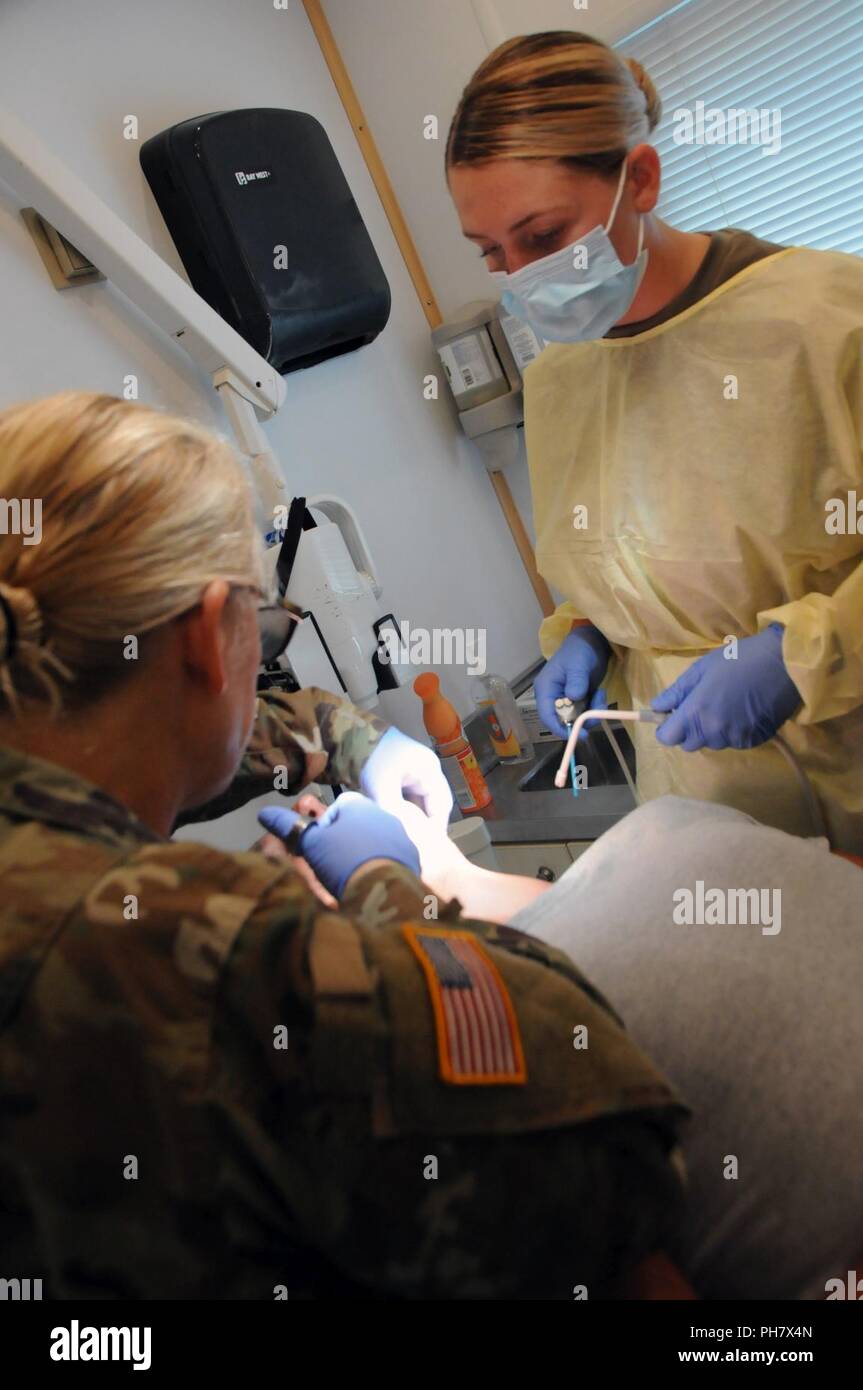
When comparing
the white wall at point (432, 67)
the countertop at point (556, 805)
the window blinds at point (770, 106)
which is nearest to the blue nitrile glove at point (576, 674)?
the countertop at point (556, 805)

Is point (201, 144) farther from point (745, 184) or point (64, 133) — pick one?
point (745, 184)

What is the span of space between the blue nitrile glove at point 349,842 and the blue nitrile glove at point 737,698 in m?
0.43

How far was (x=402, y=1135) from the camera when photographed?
63 cm

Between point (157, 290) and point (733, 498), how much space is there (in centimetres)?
109

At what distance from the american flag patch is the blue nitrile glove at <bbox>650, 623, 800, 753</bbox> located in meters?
0.72

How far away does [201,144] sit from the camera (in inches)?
74.5

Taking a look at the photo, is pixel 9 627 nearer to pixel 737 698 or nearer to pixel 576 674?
pixel 737 698

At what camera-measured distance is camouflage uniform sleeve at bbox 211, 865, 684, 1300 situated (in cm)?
61

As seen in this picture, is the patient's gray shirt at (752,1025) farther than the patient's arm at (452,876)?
No

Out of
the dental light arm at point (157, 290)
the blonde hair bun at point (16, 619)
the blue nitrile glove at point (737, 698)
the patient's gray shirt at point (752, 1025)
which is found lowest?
the patient's gray shirt at point (752, 1025)

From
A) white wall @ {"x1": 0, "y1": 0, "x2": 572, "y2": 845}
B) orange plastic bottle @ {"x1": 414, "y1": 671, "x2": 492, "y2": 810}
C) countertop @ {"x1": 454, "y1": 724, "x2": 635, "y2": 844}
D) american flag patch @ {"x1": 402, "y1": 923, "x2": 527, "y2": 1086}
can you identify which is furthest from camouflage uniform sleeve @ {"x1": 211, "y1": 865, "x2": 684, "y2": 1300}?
orange plastic bottle @ {"x1": 414, "y1": 671, "x2": 492, "y2": 810}

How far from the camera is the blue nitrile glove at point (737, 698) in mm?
1288

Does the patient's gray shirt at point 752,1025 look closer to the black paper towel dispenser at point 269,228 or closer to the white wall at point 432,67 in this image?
the black paper towel dispenser at point 269,228

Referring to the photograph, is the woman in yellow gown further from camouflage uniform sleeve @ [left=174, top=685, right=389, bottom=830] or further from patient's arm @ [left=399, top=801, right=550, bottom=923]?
camouflage uniform sleeve @ [left=174, top=685, right=389, bottom=830]
